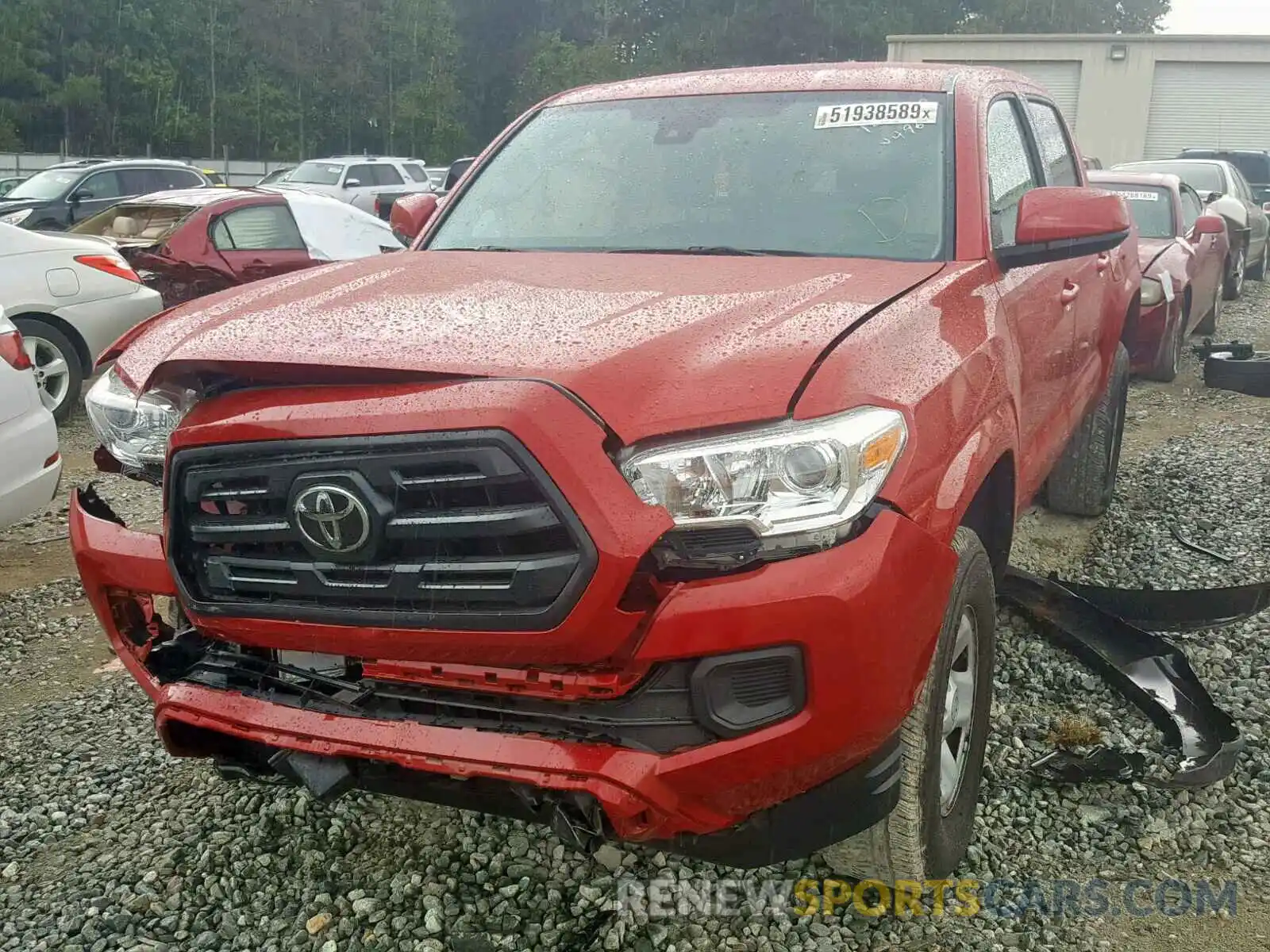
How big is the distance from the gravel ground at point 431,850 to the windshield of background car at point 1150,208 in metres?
5.74

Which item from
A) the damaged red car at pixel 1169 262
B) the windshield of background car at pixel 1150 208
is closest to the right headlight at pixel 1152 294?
the damaged red car at pixel 1169 262

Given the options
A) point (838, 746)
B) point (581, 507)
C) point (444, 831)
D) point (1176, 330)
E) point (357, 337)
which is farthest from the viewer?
point (1176, 330)

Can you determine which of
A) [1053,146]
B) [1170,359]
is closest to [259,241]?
[1053,146]

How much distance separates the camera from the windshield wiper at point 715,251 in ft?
9.75

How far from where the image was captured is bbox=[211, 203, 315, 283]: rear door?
9.27 m

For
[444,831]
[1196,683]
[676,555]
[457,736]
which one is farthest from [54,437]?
[1196,683]

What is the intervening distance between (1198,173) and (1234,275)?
1.34 metres

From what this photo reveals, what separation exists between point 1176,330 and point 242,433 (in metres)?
8.01

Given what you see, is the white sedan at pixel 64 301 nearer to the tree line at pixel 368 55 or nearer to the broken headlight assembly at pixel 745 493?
the broken headlight assembly at pixel 745 493

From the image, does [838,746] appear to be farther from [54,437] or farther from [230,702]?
[54,437]

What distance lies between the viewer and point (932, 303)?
2537mm

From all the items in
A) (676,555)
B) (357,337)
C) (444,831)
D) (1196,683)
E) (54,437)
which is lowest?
(444,831)

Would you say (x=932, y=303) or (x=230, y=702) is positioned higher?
(x=932, y=303)

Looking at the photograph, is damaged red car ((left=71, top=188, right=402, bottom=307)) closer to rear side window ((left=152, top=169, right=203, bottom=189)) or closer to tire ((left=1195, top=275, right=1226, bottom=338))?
rear side window ((left=152, top=169, right=203, bottom=189))
